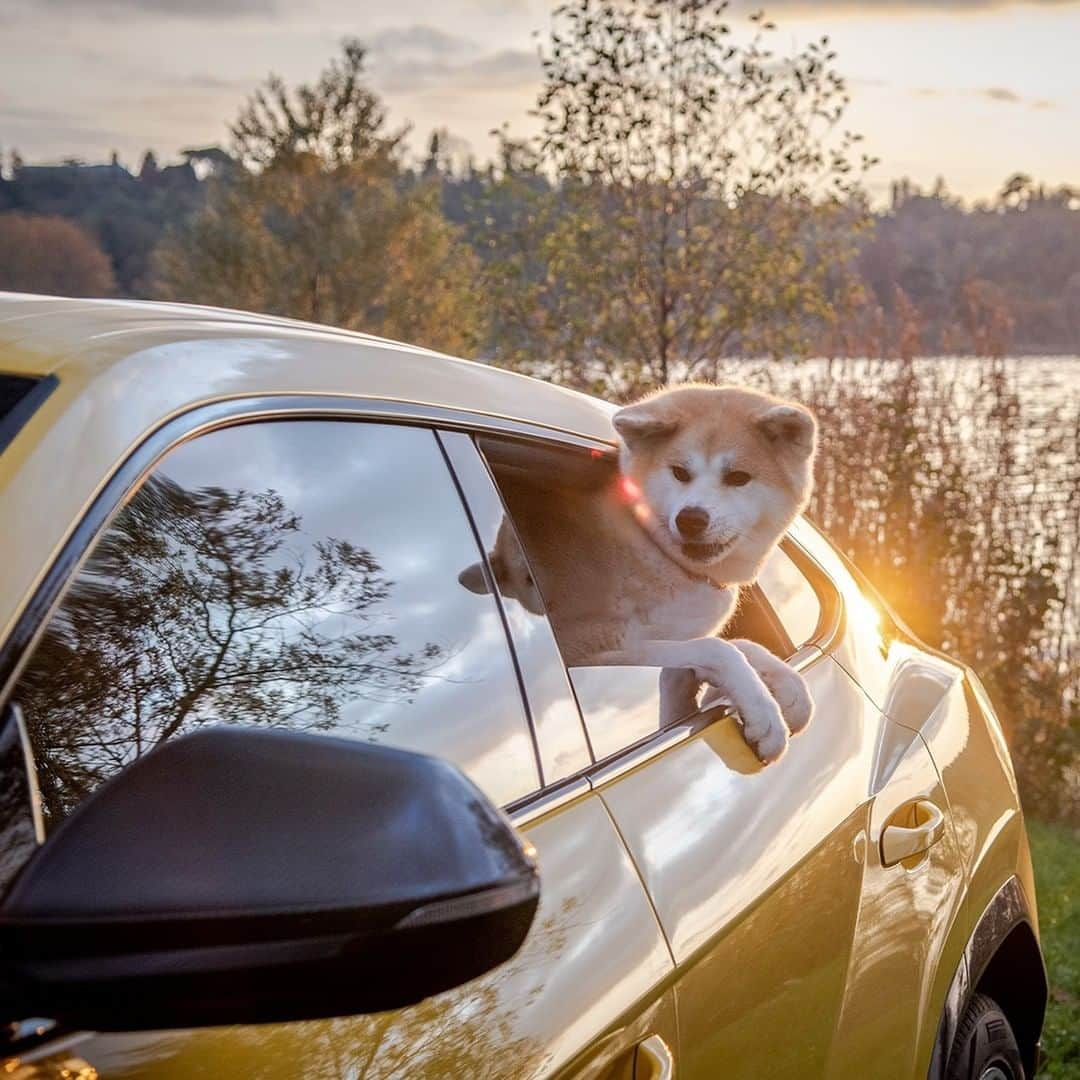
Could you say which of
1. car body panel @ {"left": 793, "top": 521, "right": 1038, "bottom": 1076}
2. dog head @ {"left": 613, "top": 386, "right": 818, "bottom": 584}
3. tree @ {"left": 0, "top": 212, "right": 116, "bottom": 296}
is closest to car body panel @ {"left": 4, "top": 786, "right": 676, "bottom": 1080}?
car body panel @ {"left": 793, "top": 521, "right": 1038, "bottom": 1076}

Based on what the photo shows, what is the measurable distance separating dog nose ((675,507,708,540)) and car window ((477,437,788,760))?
0.38 meters

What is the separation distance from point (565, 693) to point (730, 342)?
10702 millimetres

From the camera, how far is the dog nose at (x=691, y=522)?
3.54 metres

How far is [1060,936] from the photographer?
7.39m

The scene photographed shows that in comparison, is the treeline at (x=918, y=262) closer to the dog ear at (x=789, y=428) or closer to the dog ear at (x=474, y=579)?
the dog ear at (x=789, y=428)

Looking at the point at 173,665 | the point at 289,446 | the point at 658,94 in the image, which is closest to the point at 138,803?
the point at 173,665

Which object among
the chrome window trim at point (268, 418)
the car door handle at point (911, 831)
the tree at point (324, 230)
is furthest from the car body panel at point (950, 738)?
the tree at point (324, 230)

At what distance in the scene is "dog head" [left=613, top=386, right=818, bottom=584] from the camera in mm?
3494

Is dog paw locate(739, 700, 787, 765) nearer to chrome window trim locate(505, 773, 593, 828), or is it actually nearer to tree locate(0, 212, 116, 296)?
chrome window trim locate(505, 773, 593, 828)

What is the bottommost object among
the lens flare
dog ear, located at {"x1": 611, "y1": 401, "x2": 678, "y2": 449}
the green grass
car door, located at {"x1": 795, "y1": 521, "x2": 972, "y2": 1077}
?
the green grass

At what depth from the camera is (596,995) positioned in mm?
1725

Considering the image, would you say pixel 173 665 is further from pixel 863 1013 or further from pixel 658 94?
pixel 658 94

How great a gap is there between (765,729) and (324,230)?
26.8m

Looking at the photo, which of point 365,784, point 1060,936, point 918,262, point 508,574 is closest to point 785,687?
point 508,574
